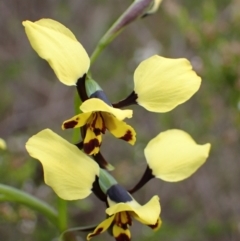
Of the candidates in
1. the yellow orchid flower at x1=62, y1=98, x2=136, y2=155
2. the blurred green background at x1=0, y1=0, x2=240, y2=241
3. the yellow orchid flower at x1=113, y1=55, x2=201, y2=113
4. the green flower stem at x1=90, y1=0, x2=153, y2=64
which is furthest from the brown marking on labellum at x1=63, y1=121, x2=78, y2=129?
the blurred green background at x1=0, y1=0, x2=240, y2=241

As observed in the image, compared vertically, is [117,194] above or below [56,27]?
below

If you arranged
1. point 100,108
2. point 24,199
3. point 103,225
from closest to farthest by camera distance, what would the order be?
point 100,108 → point 103,225 → point 24,199

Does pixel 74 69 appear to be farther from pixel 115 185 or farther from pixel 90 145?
pixel 115 185

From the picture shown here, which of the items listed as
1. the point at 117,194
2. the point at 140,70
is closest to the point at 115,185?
the point at 117,194

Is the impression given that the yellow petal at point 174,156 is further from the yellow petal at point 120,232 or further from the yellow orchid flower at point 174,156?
the yellow petal at point 120,232

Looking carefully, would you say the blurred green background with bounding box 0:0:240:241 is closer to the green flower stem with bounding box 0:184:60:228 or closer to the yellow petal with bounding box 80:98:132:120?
the green flower stem with bounding box 0:184:60:228

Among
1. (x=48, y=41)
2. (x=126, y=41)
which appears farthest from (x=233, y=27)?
(x=48, y=41)

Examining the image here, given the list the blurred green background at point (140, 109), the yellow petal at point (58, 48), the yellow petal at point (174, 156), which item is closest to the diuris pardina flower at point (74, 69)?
the yellow petal at point (58, 48)
